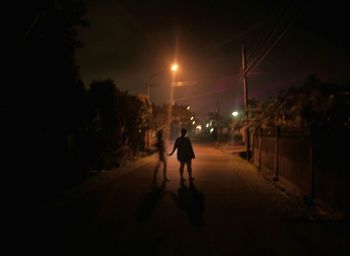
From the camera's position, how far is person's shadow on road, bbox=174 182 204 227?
321 inches

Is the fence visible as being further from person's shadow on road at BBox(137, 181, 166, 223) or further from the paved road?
person's shadow on road at BBox(137, 181, 166, 223)

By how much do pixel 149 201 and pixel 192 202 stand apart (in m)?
1.09

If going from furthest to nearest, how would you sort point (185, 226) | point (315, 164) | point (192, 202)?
1. point (192, 202)
2. point (315, 164)
3. point (185, 226)

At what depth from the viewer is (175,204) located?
31.7ft

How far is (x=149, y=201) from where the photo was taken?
1006 cm

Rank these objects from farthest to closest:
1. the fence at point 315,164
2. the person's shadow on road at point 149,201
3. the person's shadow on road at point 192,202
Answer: the person's shadow on road at point 149,201 < the person's shadow on road at point 192,202 < the fence at point 315,164

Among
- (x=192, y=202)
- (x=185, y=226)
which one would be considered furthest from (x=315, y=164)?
(x=185, y=226)

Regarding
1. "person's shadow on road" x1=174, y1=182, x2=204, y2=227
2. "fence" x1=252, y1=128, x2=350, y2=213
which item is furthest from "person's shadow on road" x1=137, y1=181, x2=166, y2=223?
"fence" x1=252, y1=128, x2=350, y2=213

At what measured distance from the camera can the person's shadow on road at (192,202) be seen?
8.15 meters

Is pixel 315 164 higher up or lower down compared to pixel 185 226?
higher up

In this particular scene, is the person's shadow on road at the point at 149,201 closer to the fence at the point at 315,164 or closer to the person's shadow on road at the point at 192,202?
the person's shadow on road at the point at 192,202

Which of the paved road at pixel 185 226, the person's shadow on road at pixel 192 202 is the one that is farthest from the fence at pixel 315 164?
the person's shadow on road at pixel 192 202

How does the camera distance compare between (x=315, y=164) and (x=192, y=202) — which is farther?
(x=192, y=202)

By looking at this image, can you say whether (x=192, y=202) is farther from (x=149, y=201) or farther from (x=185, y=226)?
(x=185, y=226)
